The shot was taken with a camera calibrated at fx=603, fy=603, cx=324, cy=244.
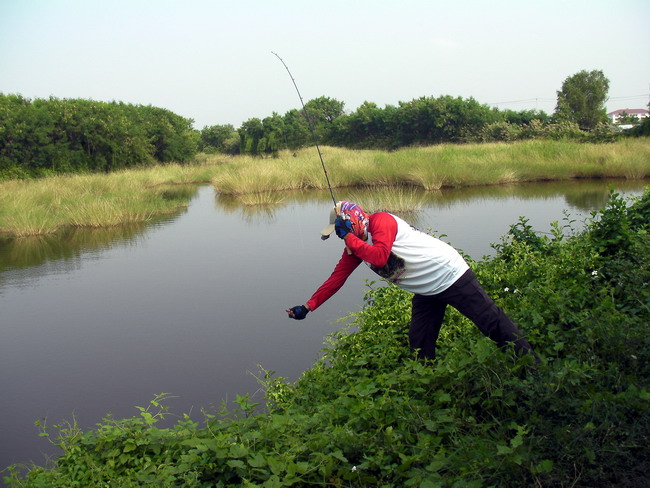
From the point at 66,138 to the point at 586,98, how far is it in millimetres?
32832

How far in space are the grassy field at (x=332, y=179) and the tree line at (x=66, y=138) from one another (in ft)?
19.7

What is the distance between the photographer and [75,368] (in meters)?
6.36

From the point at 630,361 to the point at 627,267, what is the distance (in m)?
1.68

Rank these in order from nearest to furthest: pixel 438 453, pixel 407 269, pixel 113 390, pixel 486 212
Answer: pixel 438 453
pixel 407 269
pixel 113 390
pixel 486 212

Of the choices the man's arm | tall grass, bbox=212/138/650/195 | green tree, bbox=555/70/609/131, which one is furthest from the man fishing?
green tree, bbox=555/70/609/131

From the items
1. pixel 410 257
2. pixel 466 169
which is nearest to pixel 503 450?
pixel 410 257

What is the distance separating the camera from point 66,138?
2920 cm

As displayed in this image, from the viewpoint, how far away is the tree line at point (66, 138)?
2673 centimetres

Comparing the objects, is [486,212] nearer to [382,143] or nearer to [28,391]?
[28,391]

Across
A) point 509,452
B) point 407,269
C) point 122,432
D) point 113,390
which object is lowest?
point 113,390

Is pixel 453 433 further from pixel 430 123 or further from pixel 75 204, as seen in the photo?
pixel 430 123

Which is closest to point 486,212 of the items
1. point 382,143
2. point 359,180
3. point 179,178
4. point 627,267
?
point 359,180

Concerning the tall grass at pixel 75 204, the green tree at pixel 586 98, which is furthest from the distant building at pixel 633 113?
the tall grass at pixel 75 204

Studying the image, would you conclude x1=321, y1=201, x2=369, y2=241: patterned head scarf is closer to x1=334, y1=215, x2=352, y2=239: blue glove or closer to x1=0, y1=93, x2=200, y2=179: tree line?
x1=334, y1=215, x2=352, y2=239: blue glove
